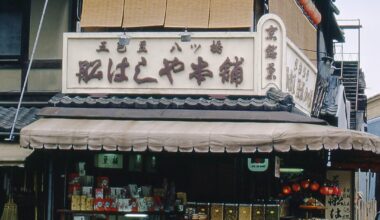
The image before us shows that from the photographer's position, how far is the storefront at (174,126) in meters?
13.9

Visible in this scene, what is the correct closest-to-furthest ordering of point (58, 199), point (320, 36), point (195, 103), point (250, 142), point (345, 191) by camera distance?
1. point (250, 142)
2. point (195, 103)
3. point (58, 199)
4. point (345, 191)
5. point (320, 36)

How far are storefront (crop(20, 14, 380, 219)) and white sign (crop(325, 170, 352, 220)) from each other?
528 cm

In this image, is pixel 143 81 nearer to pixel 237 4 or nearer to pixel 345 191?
pixel 237 4

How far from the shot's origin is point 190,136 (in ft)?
44.8

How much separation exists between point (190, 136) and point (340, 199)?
8.59 metres

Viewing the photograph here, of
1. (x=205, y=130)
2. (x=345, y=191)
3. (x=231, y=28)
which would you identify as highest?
(x=231, y=28)

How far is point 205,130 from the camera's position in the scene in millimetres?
13805

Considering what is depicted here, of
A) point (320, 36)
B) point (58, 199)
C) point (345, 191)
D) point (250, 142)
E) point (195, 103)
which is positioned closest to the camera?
point (250, 142)

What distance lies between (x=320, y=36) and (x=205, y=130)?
43.9ft

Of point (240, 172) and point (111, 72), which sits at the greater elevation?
point (111, 72)

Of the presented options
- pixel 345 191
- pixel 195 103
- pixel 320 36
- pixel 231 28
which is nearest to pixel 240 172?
pixel 195 103

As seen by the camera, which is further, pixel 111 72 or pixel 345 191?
pixel 345 191

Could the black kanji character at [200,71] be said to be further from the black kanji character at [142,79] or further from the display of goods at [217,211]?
the display of goods at [217,211]

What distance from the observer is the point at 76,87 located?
15500 mm
